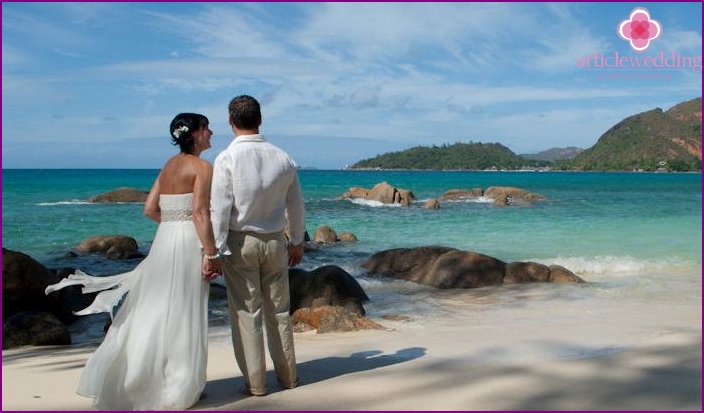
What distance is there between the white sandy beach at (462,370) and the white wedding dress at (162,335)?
0.80ft

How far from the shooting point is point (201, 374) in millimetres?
4289

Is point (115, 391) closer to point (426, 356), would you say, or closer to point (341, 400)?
point (341, 400)

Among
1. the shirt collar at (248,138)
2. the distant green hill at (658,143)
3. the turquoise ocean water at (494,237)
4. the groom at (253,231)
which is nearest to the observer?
the groom at (253,231)

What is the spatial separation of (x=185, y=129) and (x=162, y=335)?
135 centimetres

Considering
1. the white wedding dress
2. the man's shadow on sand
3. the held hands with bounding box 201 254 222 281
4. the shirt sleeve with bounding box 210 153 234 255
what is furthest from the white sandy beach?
the shirt sleeve with bounding box 210 153 234 255

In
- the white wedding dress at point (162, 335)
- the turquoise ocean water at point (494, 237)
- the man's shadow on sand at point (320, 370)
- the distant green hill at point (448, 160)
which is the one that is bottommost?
the turquoise ocean water at point (494, 237)

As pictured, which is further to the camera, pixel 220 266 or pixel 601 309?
pixel 601 309

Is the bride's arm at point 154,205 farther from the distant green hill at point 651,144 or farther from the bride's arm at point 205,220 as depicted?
the distant green hill at point 651,144

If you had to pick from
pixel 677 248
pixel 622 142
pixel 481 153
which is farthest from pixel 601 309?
pixel 481 153

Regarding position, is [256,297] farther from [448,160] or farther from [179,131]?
[448,160]

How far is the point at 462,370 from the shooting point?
498 centimetres

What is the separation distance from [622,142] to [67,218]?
125 metres

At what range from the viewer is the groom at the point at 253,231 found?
429 centimetres

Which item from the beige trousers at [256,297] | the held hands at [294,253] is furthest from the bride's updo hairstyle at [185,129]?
the held hands at [294,253]
